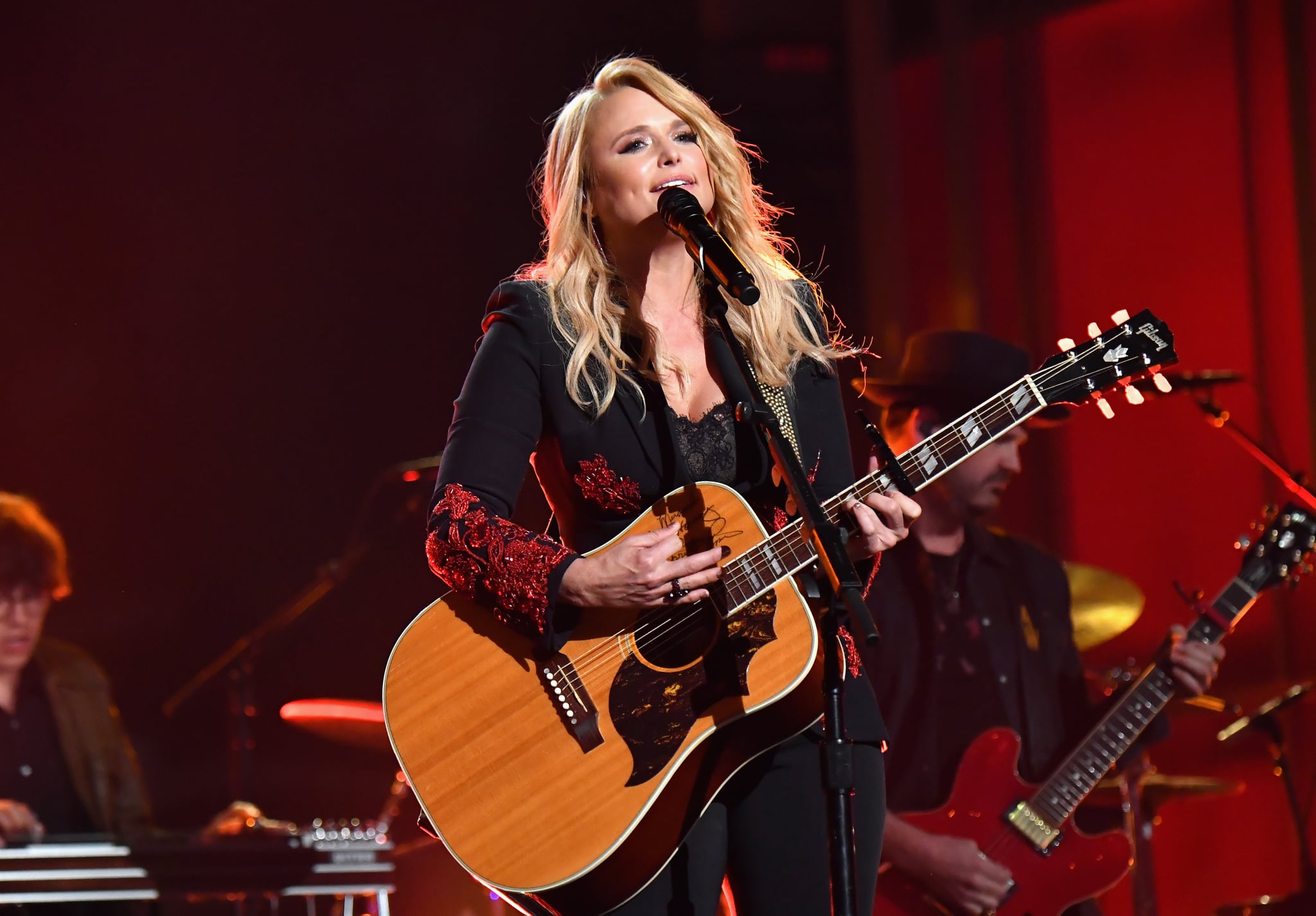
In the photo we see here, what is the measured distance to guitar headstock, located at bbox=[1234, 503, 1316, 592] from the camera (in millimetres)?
3719

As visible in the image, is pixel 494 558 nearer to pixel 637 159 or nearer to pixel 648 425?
pixel 648 425

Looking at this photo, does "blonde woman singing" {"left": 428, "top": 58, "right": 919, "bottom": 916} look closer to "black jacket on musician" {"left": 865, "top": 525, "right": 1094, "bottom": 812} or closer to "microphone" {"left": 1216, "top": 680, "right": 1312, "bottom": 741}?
"black jacket on musician" {"left": 865, "top": 525, "right": 1094, "bottom": 812}

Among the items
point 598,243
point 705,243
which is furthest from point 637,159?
point 705,243

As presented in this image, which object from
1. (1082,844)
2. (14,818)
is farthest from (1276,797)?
(14,818)

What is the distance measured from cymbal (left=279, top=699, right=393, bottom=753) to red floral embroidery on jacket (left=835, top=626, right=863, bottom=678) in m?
1.77

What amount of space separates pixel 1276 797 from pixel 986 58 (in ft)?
10.7

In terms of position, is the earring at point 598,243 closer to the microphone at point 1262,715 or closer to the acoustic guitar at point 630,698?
the acoustic guitar at point 630,698

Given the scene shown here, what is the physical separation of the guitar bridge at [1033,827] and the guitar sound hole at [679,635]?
1.70 meters

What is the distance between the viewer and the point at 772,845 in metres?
1.95

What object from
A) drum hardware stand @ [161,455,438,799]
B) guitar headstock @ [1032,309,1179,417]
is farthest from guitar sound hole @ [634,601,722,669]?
drum hardware stand @ [161,455,438,799]

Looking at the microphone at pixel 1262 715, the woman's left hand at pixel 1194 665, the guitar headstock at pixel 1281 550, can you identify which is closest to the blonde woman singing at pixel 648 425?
the woman's left hand at pixel 1194 665

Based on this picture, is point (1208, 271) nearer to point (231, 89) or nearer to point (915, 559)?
point (915, 559)

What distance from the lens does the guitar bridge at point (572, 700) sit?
6.73ft

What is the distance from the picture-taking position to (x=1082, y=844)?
3459mm
